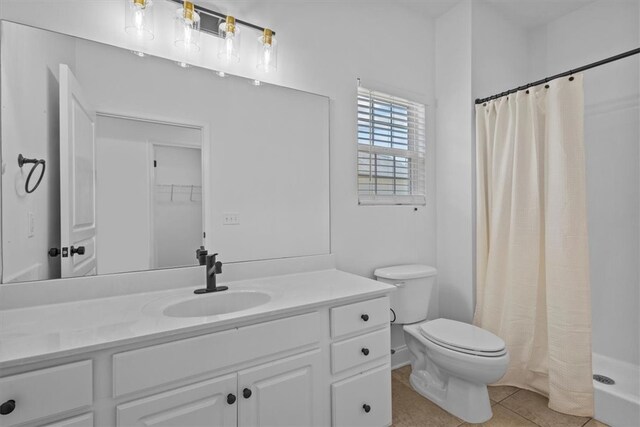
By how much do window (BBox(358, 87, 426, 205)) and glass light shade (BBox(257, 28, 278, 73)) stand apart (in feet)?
2.06

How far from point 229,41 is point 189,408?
1.57 meters

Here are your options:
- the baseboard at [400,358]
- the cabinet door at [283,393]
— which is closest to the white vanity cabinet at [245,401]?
the cabinet door at [283,393]

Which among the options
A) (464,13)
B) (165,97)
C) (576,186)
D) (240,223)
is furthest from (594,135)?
(165,97)

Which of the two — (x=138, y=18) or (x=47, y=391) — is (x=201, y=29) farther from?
(x=47, y=391)

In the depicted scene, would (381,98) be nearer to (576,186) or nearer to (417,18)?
(417,18)

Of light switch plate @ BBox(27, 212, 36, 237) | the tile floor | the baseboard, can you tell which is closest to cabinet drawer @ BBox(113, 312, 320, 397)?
light switch plate @ BBox(27, 212, 36, 237)

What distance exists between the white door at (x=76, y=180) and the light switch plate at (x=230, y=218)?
544 mm

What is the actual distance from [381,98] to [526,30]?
149 centimetres

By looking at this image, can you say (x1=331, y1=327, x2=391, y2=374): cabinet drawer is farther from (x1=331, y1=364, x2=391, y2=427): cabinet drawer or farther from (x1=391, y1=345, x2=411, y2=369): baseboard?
(x1=391, y1=345, x2=411, y2=369): baseboard

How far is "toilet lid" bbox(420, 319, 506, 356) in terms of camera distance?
1611mm

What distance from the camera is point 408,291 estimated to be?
203cm

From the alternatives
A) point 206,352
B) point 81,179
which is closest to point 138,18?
point 81,179

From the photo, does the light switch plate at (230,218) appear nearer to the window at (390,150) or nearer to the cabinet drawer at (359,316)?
the cabinet drawer at (359,316)

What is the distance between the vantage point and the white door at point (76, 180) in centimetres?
127
